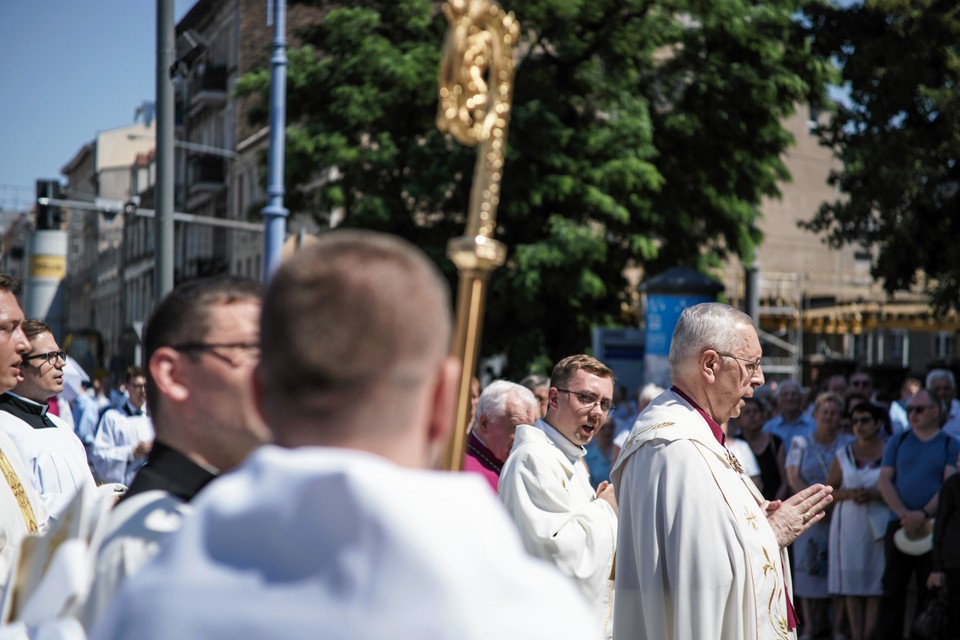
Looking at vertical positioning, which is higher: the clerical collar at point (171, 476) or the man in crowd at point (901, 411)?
the clerical collar at point (171, 476)

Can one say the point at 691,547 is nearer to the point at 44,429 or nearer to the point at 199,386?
the point at 199,386

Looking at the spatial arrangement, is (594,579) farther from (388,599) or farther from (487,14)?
(388,599)

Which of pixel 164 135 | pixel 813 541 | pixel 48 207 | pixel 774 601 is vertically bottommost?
pixel 813 541

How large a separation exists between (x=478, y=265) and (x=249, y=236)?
46.5 metres

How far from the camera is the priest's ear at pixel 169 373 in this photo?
2641 millimetres

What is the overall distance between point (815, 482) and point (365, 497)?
31.4ft

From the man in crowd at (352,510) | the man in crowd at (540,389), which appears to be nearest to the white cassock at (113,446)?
the man in crowd at (540,389)

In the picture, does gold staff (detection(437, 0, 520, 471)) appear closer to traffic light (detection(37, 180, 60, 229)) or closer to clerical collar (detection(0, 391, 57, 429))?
clerical collar (detection(0, 391, 57, 429))

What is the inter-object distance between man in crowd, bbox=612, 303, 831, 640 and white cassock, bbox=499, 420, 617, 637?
0.55m

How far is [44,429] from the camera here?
5.86 metres

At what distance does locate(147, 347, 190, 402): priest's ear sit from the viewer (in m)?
2.64

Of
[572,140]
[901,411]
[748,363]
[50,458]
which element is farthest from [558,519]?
[572,140]

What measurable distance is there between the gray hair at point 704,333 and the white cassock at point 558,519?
0.79 metres

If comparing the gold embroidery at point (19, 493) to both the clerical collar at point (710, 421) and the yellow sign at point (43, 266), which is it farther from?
the yellow sign at point (43, 266)
